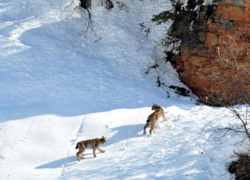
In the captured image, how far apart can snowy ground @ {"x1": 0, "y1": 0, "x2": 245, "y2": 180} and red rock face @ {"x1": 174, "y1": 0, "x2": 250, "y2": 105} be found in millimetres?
950

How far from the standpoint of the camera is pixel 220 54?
644 inches

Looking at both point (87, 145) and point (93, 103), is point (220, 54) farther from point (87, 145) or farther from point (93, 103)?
point (87, 145)

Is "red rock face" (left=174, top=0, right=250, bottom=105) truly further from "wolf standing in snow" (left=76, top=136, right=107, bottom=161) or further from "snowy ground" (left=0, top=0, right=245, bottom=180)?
"wolf standing in snow" (left=76, top=136, right=107, bottom=161)

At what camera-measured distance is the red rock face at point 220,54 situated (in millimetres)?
16328

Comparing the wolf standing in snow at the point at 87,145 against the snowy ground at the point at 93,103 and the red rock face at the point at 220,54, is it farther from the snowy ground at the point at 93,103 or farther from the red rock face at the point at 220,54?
the red rock face at the point at 220,54

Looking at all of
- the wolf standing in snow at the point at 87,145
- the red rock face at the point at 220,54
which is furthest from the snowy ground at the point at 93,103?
the red rock face at the point at 220,54

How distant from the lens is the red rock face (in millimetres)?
16328

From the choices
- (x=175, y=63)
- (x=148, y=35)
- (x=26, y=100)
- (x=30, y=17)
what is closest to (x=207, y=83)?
(x=175, y=63)

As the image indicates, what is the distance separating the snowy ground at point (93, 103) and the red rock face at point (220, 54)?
950 mm

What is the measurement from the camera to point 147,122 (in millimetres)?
13047

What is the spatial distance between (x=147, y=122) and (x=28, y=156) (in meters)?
4.15

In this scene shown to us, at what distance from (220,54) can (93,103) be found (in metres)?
5.97

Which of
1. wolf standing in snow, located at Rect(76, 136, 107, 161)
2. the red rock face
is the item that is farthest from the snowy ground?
the red rock face

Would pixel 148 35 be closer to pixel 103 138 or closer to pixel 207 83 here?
pixel 207 83
